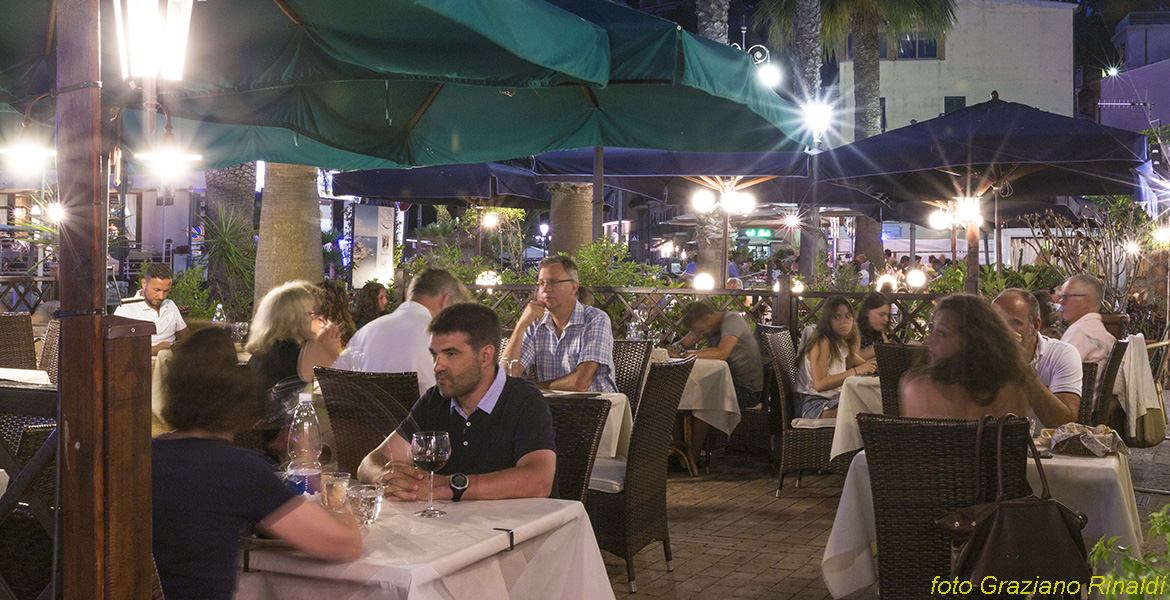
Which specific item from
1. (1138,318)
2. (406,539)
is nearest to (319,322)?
(406,539)

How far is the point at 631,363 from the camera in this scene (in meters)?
6.68

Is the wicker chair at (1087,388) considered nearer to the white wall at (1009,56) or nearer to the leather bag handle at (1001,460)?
the leather bag handle at (1001,460)

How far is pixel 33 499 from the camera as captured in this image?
209 cm

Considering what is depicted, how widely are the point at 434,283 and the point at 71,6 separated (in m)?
3.58

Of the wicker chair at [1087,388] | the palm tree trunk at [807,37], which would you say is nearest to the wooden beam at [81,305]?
the wicker chair at [1087,388]

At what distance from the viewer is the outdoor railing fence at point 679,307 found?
29.6 ft

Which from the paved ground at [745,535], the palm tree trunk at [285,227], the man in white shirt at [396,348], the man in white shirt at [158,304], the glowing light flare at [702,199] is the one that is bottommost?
the paved ground at [745,535]

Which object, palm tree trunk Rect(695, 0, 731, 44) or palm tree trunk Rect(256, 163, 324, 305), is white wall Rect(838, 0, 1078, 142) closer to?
palm tree trunk Rect(695, 0, 731, 44)

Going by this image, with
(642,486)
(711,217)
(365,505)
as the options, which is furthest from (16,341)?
(711,217)

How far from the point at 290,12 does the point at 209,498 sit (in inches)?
132

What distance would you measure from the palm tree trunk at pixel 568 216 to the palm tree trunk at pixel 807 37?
10.9 meters

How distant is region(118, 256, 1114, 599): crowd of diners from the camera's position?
7.77 feet

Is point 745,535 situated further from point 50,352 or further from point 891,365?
point 50,352

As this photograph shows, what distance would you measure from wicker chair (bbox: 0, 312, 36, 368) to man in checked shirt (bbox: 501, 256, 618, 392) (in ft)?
12.9
